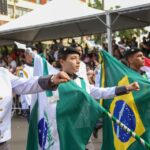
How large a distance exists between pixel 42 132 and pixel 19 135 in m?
4.44

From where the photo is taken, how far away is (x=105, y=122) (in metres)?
5.18

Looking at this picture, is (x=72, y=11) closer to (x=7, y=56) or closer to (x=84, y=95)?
(x=7, y=56)

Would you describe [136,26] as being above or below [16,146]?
above

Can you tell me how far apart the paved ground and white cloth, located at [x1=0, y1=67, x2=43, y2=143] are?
3953 millimetres

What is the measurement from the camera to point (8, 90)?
3.57m

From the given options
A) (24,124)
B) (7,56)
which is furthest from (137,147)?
(7,56)

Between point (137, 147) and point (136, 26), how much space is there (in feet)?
29.6

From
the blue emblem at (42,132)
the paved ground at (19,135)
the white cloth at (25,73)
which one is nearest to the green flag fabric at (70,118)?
the blue emblem at (42,132)

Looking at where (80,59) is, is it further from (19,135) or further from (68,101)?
(19,135)

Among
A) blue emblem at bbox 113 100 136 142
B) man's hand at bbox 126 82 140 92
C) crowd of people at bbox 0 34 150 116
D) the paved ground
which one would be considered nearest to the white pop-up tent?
crowd of people at bbox 0 34 150 116

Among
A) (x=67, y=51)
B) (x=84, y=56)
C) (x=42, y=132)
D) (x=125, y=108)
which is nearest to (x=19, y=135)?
(x=125, y=108)

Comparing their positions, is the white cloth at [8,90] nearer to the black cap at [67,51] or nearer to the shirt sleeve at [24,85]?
the shirt sleeve at [24,85]

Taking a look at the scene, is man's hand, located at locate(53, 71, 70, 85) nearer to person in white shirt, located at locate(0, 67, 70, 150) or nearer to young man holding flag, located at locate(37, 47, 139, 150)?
person in white shirt, located at locate(0, 67, 70, 150)

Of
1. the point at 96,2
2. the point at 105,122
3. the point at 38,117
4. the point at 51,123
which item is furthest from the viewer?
the point at 96,2
